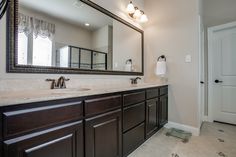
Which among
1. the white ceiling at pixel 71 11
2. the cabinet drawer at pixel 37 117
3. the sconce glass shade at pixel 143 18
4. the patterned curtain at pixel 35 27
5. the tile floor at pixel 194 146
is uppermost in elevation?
the sconce glass shade at pixel 143 18

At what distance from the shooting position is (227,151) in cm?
177

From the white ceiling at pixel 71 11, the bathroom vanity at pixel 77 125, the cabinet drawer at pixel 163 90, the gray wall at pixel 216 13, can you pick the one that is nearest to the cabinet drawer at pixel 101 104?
the bathroom vanity at pixel 77 125

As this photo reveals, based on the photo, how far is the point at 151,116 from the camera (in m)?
2.01

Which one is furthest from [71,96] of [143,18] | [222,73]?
[222,73]

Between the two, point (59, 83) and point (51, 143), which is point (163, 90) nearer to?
point (59, 83)

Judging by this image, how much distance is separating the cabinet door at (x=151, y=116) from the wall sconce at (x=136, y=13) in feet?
5.38

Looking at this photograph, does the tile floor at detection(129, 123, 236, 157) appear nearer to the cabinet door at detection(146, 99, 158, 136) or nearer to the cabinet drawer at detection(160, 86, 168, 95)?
the cabinet door at detection(146, 99, 158, 136)

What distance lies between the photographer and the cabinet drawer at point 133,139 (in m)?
1.51

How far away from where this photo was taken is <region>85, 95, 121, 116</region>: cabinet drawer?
1.11m

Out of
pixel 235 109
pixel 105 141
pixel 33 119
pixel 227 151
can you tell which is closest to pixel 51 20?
pixel 33 119

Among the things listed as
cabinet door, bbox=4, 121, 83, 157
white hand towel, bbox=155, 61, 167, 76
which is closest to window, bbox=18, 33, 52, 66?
cabinet door, bbox=4, 121, 83, 157

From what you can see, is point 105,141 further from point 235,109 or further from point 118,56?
point 235,109

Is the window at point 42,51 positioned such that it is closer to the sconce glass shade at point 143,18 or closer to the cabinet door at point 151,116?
the cabinet door at point 151,116

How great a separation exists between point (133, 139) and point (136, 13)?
87.7 inches
